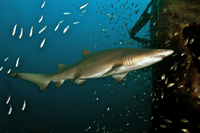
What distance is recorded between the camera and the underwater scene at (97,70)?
3.87 m

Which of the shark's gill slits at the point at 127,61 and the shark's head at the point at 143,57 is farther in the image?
the shark's gill slits at the point at 127,61

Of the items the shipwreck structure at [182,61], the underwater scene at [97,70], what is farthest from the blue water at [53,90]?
the shipwreck structure at [182,61]

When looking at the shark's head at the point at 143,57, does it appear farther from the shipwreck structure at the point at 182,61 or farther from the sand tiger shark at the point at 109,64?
the shipwreck structure at the point at 182,61

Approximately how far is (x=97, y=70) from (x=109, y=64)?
0.40 m

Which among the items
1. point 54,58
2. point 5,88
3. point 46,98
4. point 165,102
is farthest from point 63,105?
point 165,102

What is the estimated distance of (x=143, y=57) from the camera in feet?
9.25

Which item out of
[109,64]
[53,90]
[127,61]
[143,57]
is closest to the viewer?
[143,57]

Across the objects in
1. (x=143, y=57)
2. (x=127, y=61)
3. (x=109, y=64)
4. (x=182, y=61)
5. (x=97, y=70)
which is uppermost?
(x=143, y=57)

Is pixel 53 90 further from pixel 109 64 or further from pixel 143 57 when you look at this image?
pixel 143 57

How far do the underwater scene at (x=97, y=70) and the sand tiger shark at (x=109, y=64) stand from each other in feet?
0.07

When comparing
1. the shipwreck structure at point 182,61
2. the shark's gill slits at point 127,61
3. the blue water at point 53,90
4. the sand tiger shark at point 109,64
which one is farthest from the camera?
the blue water at point 53,90

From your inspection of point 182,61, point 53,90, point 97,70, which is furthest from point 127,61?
point 53,90

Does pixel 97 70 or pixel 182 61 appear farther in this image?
pixel 182 61

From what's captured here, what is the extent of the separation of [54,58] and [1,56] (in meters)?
26.3
